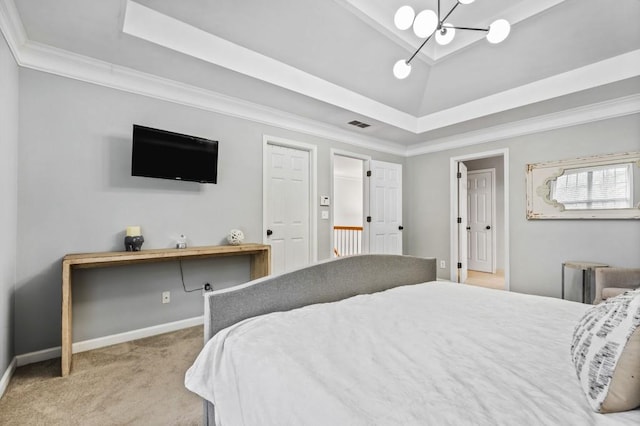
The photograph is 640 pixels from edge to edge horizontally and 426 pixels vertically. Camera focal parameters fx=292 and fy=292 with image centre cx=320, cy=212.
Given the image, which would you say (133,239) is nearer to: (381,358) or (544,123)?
(381,358)

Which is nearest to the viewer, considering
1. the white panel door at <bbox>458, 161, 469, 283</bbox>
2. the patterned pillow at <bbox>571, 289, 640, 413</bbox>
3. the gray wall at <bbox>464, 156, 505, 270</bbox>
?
the patterned pillow at <bbox>571, 289, 640, 413</bbox>

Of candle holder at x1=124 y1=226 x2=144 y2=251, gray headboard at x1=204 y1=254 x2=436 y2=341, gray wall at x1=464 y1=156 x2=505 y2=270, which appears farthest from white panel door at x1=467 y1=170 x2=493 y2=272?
candle holder at x1=124 y1=226 x2=144 y2=251

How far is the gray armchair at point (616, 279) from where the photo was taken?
8.89 feet

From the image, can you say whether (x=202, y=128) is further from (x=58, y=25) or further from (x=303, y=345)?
(x=303, y=345)

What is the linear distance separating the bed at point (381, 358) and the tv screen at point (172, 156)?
1895 millimetres

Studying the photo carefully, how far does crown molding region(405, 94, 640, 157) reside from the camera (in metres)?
3.22

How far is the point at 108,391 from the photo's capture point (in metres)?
1.88

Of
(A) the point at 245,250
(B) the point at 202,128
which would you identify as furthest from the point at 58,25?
(A) the point at 245,250

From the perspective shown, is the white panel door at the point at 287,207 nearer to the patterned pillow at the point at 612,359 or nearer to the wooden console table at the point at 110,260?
the wooden console table at the point at 110,260

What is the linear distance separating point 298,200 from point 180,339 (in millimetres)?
2070

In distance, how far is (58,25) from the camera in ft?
6.95

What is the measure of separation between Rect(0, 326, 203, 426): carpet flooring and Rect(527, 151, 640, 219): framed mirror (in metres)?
4.31

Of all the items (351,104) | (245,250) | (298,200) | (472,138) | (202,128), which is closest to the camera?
(245,250)

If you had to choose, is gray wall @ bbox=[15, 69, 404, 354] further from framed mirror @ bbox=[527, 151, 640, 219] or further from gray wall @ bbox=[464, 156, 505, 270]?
gray wall @ bbox=[464, 156, 505, 270]
